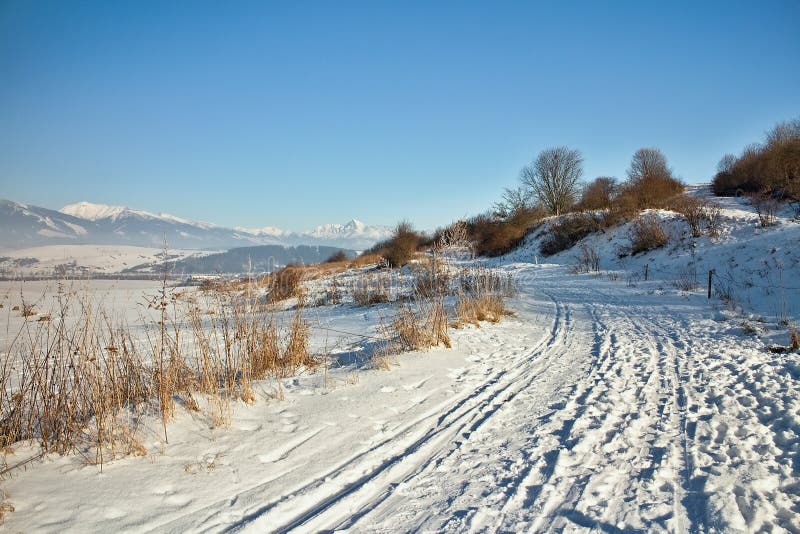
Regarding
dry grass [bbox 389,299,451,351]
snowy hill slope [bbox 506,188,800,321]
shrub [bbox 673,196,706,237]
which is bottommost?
dry grass [bbox 389,299,451,351]

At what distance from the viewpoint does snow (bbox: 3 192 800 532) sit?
2729 mm

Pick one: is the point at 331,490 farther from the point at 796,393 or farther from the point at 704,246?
the point at 704,246

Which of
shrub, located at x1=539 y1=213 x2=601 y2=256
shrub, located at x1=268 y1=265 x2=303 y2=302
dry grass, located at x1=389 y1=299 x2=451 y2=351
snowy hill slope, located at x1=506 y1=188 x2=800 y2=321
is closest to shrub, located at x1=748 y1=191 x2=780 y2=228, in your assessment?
snowy hill slope, located at x1=506 y1=188 x2=800 y2=321

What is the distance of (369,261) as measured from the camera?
37.1 m

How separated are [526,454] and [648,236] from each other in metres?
22.8

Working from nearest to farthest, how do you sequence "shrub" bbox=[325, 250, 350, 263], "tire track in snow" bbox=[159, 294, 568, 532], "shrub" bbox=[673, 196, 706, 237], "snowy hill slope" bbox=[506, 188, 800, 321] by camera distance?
"tire track in snow" bbox=[159, 294, 568, 532], "snowy hill slope" bbox=[506, 188, 800, 321], "shrub" bbox=[673, 196, 706, 237], "shrub" bbox=[325, 250, 350, 263]

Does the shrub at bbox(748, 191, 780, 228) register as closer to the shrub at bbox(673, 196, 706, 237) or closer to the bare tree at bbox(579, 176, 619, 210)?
the shrub at bbox(673, 196, 706, 237)

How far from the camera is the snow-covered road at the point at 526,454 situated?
8.98 ft

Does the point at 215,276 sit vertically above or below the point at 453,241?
below

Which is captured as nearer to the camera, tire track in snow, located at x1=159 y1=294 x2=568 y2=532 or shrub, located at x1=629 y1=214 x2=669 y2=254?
tire track in snow, located at x1=159 y1=294 x2=568 y2=532

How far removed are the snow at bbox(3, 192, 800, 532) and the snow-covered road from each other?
16 millimetres

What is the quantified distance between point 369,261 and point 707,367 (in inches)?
1257

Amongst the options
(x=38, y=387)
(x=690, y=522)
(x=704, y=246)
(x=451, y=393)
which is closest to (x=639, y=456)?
(x=690, y=522)

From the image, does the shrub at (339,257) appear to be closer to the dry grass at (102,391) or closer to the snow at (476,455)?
the snow at (476,455)
